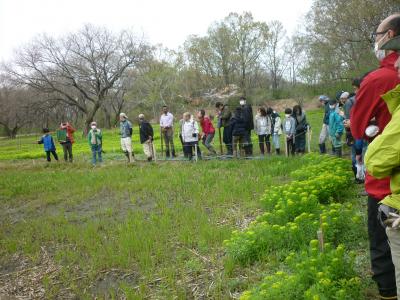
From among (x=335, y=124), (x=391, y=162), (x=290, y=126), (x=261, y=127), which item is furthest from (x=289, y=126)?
(x=391, y=162)

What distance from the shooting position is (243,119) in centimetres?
1210

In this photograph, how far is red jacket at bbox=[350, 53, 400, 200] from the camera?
2664mm

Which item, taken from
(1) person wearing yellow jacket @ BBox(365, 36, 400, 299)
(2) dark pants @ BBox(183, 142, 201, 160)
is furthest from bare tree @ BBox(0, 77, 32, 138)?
(1) person wearing yellow jacket @ BBox(365, 36, 400, 299)

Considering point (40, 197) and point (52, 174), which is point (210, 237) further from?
point (52, 174)

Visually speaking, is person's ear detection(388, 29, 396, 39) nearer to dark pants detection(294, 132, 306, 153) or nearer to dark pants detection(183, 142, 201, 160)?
dark pants detection(294, 132, 306, 153)

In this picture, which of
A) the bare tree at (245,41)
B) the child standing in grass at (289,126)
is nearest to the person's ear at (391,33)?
the child standing in grass at (289,126)

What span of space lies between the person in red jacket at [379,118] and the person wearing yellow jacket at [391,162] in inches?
20.0

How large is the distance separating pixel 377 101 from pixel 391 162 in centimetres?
84

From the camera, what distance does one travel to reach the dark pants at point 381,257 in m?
2.73

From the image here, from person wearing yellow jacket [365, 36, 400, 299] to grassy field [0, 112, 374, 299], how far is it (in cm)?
146

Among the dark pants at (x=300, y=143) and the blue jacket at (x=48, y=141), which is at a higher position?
the blue jacket at (x=48, y=141)

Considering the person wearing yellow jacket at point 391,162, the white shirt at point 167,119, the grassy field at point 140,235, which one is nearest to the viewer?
the person wearing yellow jacket at point 391,162

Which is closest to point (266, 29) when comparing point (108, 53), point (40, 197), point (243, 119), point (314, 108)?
point (314, 108)

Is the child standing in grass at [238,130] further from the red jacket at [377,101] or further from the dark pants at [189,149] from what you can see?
the red jacket at [377,101]
